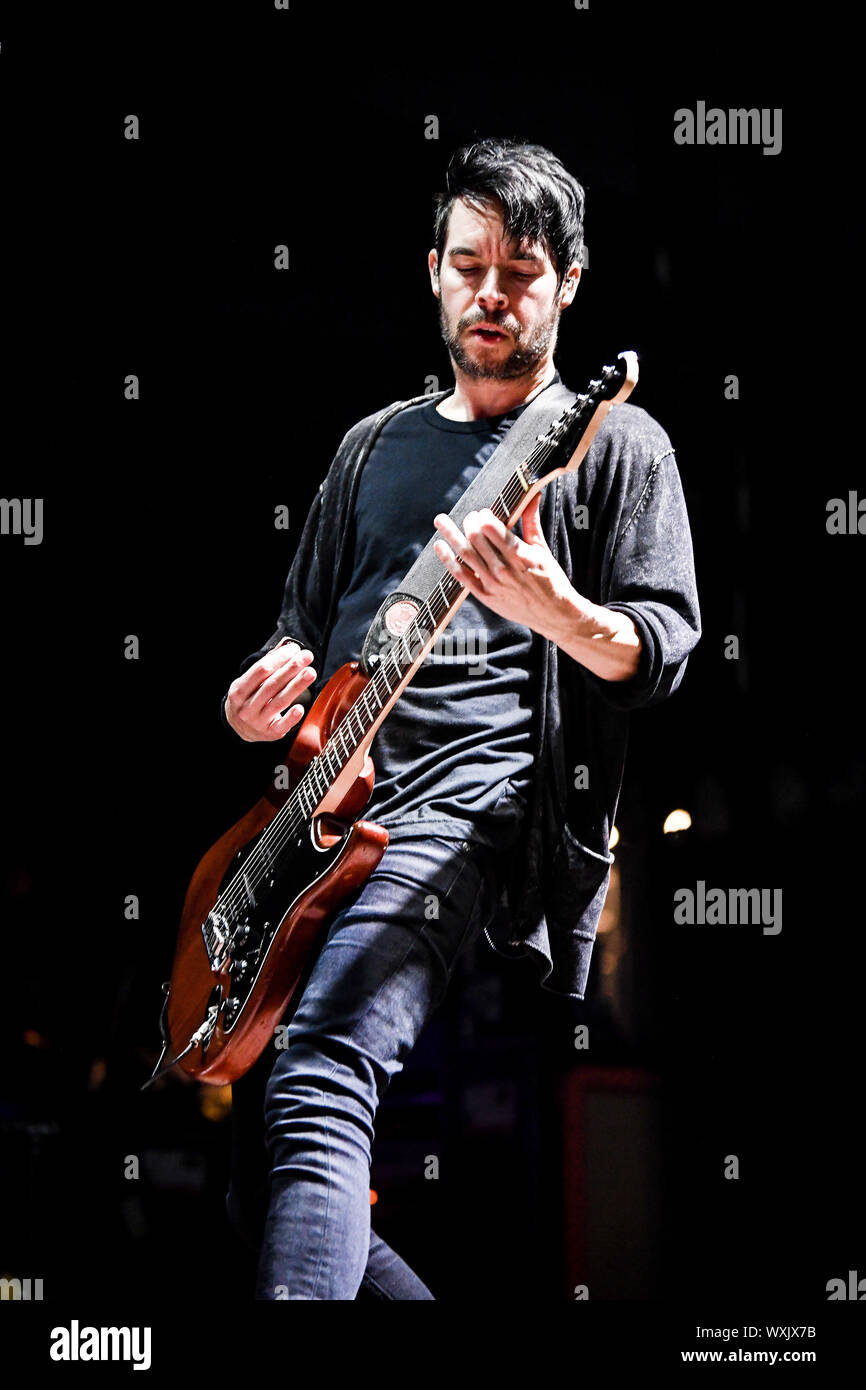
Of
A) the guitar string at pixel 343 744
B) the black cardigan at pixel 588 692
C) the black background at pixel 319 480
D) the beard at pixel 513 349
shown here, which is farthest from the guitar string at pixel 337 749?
the black background at pixel 319 480

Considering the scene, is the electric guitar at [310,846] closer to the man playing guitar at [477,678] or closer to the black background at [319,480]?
the man playing guitar at [477,678]

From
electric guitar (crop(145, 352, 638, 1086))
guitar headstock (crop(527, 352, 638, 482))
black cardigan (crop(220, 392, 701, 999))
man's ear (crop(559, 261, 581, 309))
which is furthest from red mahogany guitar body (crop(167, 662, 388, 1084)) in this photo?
man's ear (crop(559, 261, 581, 309))

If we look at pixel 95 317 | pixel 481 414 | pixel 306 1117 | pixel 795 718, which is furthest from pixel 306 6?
pixel 306 1117

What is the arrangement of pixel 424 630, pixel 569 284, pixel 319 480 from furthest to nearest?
pixel 319 480, pixel 569 284, pixel 424 630

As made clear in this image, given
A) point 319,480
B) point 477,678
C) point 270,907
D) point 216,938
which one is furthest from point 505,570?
point 319,480

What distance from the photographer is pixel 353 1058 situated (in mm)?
1998

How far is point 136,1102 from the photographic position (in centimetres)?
367

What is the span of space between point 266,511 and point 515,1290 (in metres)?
1.99

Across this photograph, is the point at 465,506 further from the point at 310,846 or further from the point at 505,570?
the point at 310,846

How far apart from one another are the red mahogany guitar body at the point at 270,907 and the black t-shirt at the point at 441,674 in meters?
0.09

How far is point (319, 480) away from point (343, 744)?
128cm

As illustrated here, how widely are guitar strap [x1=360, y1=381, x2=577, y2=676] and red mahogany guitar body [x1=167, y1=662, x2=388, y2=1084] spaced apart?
7 cm

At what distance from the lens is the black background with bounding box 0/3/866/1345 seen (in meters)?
3.01
